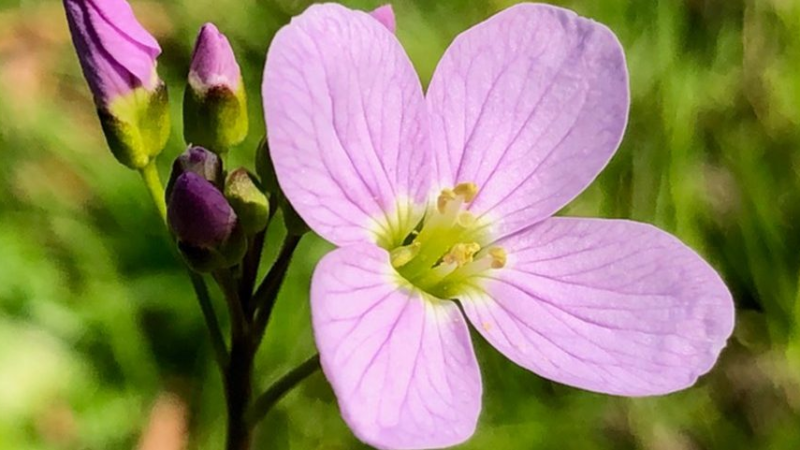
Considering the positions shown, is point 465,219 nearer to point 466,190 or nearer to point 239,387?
point 466,190

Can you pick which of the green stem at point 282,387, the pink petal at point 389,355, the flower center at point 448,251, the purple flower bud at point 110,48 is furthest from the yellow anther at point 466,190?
the purple flower bud at point 110,48

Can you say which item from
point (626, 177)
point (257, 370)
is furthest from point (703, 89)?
point (257, 370)

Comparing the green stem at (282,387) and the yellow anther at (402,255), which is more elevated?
the yellow anther at (402,255)

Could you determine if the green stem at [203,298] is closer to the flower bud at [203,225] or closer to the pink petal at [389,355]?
the flower bud at [203,225]

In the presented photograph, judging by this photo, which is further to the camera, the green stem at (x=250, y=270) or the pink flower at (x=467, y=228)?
the green stem at (x=250, y=270)

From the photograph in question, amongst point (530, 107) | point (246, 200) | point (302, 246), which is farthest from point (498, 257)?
point (302, 246)

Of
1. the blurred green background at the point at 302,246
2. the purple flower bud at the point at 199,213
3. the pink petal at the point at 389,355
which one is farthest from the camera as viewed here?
the blurred green background at the point at 302,246

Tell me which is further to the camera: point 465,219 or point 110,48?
point 465,219
